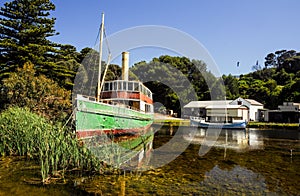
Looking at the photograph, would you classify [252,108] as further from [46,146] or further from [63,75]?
[46,146]

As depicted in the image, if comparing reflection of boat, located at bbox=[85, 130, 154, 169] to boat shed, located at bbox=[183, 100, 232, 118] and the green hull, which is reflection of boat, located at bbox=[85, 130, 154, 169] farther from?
boat shed, located at bbox=[183, 100, 232, 118]

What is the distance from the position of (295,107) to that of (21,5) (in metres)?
38.4

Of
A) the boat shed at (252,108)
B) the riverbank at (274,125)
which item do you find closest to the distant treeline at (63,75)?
the boat shed at (252,108)

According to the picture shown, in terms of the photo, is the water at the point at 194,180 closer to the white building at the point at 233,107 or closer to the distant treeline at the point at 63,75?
the distant treeline at the point at 63,75

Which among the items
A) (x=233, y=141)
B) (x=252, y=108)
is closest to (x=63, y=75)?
(x=233, y=141)

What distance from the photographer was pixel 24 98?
16828 millimetres

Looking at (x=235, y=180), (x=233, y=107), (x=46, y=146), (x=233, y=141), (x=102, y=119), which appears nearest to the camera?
(x=46, y=146)

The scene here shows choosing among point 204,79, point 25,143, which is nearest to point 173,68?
point 204,79

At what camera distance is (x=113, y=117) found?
15688 mm

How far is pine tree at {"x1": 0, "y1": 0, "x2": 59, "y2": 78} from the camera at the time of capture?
24.0 metres

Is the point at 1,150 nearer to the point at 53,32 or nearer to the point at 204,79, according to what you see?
the point at 53,32

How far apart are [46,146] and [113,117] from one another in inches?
321

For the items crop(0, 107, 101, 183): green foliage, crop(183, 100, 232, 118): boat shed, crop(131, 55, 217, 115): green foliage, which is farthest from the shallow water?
crop(131, 55, 217, 115): green foliage

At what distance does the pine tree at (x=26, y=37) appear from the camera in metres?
24.0
